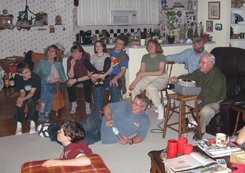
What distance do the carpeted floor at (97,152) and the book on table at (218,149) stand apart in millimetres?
805

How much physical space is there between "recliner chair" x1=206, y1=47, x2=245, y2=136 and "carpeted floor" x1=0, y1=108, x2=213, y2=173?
33cm

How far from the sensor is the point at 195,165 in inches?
99.8

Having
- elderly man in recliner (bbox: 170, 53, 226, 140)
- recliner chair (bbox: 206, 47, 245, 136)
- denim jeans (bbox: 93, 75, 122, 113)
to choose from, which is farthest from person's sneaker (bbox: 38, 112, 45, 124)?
recliner chair (bbox: 206, 47, 245, 136)

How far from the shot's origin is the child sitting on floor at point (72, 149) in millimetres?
2471

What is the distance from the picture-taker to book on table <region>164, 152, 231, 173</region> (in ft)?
8.07

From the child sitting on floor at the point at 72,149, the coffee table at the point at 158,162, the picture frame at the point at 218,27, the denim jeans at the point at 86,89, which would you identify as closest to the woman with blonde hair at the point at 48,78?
the denim jeans at the point at 86,89

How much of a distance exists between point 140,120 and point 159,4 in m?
4.94

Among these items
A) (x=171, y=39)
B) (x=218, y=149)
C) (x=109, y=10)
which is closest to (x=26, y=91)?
(x=171, y=39)

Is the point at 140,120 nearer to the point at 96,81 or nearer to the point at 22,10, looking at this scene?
the point at 96,81

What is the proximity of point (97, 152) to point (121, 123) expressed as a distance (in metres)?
0.43

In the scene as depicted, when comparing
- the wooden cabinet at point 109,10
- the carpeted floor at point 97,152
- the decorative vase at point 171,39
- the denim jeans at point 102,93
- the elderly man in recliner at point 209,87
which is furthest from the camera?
the wooden cabinet at point 109,10

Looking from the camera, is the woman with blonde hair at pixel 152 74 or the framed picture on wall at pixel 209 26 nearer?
the woman with blonde hair at pixel 152 74

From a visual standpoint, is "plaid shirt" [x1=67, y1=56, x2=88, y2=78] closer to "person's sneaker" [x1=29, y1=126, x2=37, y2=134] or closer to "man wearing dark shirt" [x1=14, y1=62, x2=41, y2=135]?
"man wearing dark shirt" [x1=14, y1=62, x2=41, y2=135]

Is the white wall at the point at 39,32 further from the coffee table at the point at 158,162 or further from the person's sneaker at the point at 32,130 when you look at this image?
the coffee table at the point at 158,162
